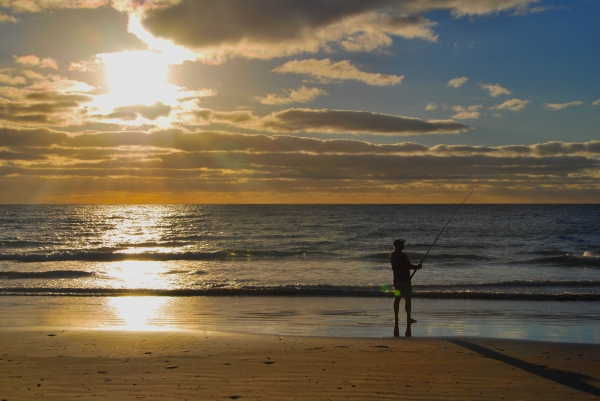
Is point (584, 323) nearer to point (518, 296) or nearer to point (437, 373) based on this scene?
point (518, 296)

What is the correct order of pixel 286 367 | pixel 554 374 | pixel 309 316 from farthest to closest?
pixel 309 316 < pixel 286 367 < pixel 554 374

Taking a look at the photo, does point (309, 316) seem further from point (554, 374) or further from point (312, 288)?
point (554, 374)

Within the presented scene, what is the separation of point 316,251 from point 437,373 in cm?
2184

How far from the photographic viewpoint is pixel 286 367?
6.74 meters

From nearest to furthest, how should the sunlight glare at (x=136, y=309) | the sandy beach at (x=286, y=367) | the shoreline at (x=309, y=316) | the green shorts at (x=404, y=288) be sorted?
1. the sandy beach at (x=286, y=367)
2. the green shorts at (x=404, y=288)
3. the shoreline at (x=309, y=316)
4. the sunlight glare at (x=136, y=309)

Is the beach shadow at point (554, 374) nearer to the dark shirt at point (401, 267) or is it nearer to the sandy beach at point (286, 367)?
the sandy beach at point (286, 367)

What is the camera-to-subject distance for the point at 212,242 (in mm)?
34969

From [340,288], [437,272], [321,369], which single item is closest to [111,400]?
[321,369]

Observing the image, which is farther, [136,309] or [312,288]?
[312,288]

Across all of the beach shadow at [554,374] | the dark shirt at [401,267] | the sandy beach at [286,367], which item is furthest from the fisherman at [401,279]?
the beach shadow at [554,374]

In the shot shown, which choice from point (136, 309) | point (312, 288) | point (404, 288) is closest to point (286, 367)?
point (404, 288)

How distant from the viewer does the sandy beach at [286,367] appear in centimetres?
571

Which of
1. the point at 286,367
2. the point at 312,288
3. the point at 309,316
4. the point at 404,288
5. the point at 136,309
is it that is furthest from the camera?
the point at 312,288

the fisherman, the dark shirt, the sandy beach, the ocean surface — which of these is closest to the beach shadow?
the sandy beach
